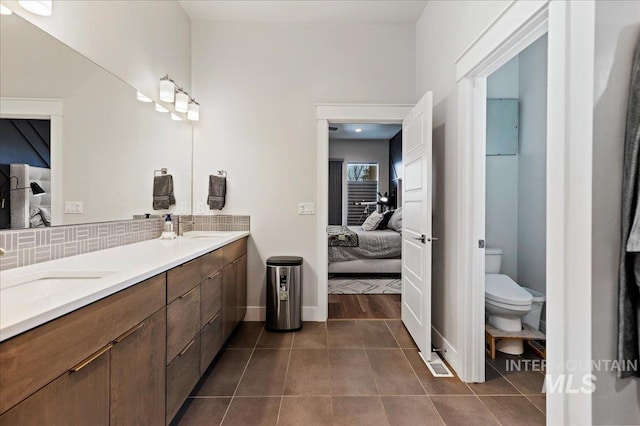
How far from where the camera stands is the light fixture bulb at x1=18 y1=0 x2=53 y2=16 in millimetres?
1454

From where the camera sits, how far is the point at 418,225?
2.56m

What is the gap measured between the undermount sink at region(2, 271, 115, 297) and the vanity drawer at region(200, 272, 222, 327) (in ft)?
2.30

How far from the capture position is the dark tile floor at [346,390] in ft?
5.71

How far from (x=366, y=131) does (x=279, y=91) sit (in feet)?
12.6

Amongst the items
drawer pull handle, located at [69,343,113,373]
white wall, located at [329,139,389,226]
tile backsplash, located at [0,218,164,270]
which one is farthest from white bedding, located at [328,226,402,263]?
drawer pull handle, located at [69,343,113,373]

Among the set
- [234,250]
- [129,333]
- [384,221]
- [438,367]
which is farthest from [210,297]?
[384,221]

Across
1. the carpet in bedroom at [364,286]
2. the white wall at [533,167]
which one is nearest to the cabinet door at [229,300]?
the carpet in bedroom at [364,286]

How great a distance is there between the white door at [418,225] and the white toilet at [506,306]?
0.51 meters

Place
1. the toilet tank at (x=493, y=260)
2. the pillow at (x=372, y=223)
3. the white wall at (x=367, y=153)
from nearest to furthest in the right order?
the toilet tank at (x=493, y=260)
the pillow at (x=372, y=223)
the white wall at (x=367, y=153)

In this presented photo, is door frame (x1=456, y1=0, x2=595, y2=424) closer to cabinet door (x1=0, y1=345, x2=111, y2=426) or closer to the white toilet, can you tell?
the white toilet

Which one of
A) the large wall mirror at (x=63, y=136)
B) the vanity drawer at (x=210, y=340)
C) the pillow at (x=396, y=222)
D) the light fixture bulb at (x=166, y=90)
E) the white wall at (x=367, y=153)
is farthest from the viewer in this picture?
the white wall at (x=367, y=153)

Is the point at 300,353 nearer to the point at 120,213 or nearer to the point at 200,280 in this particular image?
the point at 200,280

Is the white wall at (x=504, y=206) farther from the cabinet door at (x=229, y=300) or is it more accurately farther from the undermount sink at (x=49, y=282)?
the undermount sink at (x=49, y=282)

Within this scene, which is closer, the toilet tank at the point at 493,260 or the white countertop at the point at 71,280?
the white countertop at the point at 71,280
